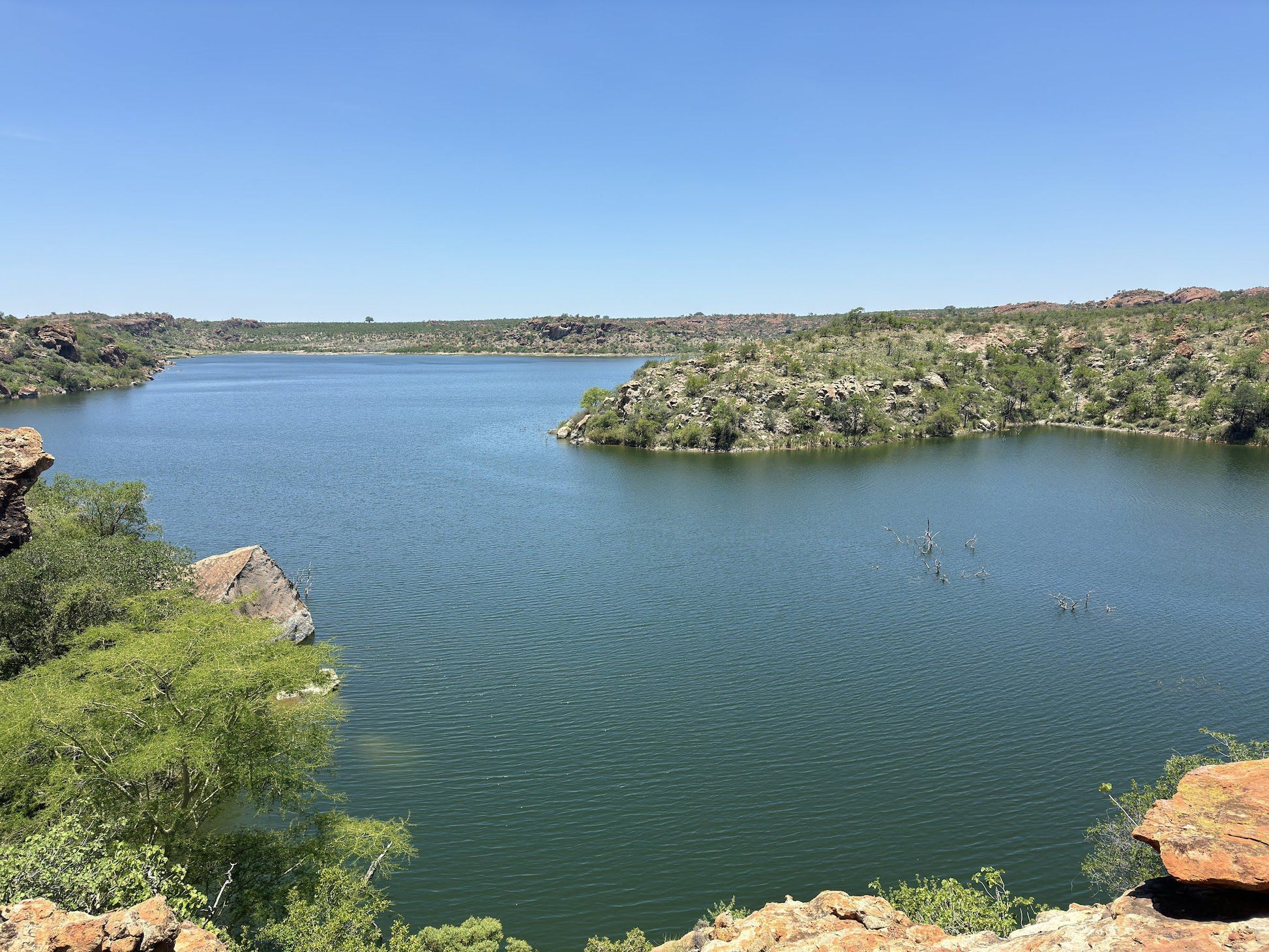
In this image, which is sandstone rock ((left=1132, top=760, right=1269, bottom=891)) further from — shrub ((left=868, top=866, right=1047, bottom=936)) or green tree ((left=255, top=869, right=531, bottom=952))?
green tree ((left=255, top=869, right=531, bottom=952))

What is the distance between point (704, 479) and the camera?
69.2m

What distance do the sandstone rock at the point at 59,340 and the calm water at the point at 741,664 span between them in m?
133

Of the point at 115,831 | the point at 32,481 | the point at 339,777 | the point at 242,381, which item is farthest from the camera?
the point at 242,381

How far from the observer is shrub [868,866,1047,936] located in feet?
48.0

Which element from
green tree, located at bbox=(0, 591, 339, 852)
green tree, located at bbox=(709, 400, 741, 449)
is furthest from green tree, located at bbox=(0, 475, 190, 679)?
green tree, located at bbox=(709, 400, 741, 449)

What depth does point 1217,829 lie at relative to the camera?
387 inches

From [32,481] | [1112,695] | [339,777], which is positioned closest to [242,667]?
[339,777]

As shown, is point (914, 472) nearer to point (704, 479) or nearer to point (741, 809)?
point (704, 479)

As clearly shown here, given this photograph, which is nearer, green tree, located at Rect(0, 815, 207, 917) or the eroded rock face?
the eroded rock face

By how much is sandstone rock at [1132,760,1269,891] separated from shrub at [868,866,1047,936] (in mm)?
4915

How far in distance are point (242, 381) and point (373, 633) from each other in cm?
17244

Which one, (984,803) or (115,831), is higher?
(115,831)

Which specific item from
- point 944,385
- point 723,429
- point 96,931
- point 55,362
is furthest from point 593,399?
point 55,362

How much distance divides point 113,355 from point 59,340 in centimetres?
1739
